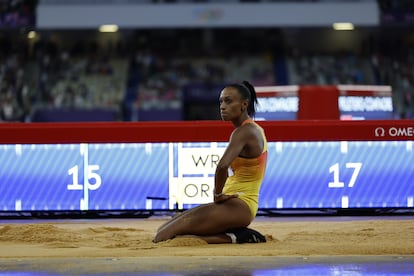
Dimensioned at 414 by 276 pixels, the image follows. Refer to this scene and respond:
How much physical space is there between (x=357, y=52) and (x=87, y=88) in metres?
12.7

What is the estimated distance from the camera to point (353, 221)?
11.6 m

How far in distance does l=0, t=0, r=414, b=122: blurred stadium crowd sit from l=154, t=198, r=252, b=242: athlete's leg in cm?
2762

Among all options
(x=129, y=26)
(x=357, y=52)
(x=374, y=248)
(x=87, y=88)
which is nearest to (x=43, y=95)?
(x=87, y=88)

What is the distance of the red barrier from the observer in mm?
12773

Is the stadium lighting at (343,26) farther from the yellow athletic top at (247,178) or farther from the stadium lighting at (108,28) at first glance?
the yellow athletic top at (247,178)

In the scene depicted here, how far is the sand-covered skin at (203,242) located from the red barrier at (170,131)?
57.1 inches

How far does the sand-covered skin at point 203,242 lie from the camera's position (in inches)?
320

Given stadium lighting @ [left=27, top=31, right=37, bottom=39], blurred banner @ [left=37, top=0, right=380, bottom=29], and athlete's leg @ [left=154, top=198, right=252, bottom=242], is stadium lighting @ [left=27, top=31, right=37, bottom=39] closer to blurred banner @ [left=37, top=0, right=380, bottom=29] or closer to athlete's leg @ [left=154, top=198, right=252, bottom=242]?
blurred banner @ [left=37, top=0, right=380, bottom=29]

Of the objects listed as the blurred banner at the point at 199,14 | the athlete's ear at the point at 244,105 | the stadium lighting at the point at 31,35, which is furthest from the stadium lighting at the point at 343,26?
the athlete's ear at the point at 244,105

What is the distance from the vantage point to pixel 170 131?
12.7 m

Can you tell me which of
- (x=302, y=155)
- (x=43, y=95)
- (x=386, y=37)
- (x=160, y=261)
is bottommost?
(x=160, y=261)

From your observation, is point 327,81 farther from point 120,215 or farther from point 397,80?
point 120,215

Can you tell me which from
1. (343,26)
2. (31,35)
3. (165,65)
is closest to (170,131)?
(165,65)

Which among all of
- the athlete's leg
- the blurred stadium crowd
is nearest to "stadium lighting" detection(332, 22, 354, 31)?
the blurred stadium crowd
